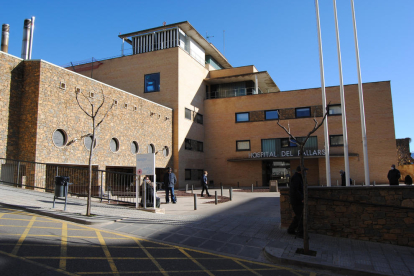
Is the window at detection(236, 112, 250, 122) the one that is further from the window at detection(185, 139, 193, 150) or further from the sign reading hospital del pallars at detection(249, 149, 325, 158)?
the window at detection(185, 139, 193, 150)

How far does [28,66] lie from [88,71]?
1697 centimetres

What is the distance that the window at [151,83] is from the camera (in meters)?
29.0

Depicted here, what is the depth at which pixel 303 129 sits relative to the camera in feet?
95.7

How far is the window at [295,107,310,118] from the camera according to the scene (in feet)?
96.4

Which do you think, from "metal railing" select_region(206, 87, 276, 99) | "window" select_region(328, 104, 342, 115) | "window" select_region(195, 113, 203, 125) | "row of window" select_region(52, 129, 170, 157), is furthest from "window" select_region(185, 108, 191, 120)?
"window" select_region(328, 104, 342, 115)

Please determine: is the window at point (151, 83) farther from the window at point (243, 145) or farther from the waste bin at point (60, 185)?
the waste bin at point (60, 185)

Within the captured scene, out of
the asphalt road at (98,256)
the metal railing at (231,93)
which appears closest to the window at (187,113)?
the metal railing at (231,93)

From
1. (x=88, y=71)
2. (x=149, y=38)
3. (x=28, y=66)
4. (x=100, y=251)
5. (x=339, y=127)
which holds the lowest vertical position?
(x=100, y=251)

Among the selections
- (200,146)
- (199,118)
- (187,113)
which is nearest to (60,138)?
(187,113)

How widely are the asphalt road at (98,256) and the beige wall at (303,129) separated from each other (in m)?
24.0

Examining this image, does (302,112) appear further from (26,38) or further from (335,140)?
(26,38)

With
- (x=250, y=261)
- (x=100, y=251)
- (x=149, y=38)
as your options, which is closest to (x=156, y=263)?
(x=100, y=251)

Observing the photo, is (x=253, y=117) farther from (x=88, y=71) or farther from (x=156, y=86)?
(x=88, y=71)

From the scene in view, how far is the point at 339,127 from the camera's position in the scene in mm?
28000
